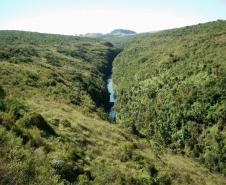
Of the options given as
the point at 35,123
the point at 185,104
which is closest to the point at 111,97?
the point at 185,104

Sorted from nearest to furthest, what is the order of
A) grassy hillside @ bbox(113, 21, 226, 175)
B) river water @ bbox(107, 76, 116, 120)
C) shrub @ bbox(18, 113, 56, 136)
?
shrub @ bbox(18, 113, 56, 136)
grassy hillside @ bbox(113, 21, 226, 175)
river water @ bbox(107, 76, 116, 120)

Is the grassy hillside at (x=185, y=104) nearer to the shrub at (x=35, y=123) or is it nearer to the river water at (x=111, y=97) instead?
the river water at (x=111, y=97)

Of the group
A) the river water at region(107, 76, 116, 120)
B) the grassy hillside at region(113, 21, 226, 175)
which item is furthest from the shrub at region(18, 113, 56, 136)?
the river water at region(107, 76, 116, 120)

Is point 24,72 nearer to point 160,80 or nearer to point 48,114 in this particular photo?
point 48,114

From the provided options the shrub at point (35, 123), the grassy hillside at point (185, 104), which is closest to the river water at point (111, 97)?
the grassy hillside at point (185, 104)

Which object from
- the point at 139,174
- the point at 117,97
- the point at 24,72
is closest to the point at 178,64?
the point at 117,97

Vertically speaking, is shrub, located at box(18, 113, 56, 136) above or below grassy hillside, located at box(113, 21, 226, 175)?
above

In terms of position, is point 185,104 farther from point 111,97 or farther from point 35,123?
point 111,97

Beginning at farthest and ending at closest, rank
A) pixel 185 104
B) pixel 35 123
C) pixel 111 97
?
pixel 111 97 → pixel 185 104 → pixel 35 123

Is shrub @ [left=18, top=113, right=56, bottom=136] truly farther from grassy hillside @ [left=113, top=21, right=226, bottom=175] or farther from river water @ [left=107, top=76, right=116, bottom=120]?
river water @ [left=107, top=76, right=116, bottom=120]
